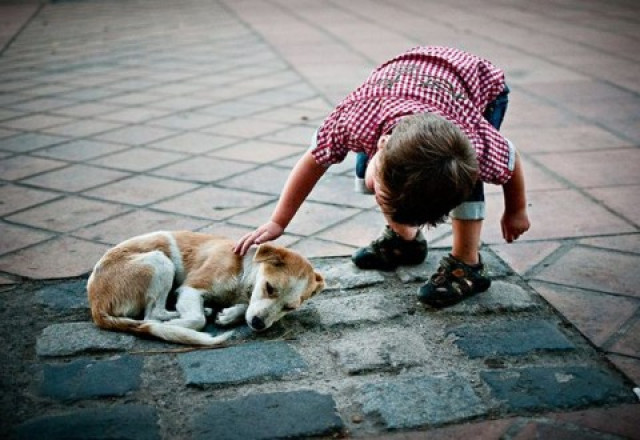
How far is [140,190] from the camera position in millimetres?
3979

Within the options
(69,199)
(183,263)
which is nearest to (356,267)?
(183,263)

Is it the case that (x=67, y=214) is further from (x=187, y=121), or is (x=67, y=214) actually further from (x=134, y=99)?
(x=134, y=99)

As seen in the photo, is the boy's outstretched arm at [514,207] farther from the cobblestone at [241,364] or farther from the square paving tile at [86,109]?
the square paving tile at [86,109]

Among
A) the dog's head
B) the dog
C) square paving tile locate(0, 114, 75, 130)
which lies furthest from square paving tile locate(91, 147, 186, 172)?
the dog's head

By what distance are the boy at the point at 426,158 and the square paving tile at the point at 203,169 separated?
1.43 m

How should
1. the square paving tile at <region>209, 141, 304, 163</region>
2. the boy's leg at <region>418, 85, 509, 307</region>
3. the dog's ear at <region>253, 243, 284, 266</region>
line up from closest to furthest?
the dog's ear at <region>253, 243, 284, 266</region>, the boy's leg at <region>418, 85, 509, 307</region>, the square paving tile at <region>209, 141, 304, 163</region>

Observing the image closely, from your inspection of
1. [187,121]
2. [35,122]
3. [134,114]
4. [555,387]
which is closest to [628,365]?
[555,387]

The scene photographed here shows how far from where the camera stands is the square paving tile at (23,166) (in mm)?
4219

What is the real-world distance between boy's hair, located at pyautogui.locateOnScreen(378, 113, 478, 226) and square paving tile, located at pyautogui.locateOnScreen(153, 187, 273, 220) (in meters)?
1.54

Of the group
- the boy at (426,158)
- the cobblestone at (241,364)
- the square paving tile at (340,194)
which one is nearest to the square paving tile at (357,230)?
the square paving tile at (340,194)

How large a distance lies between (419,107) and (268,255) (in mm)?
791

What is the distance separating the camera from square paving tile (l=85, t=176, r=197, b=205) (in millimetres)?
3859

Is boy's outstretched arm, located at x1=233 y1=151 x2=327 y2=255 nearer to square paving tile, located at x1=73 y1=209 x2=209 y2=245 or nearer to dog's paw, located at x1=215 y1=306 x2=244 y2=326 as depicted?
dog's paw, located at x1=215 y1=306 x2=244 y2=326

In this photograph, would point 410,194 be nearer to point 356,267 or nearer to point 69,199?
point 356,267
